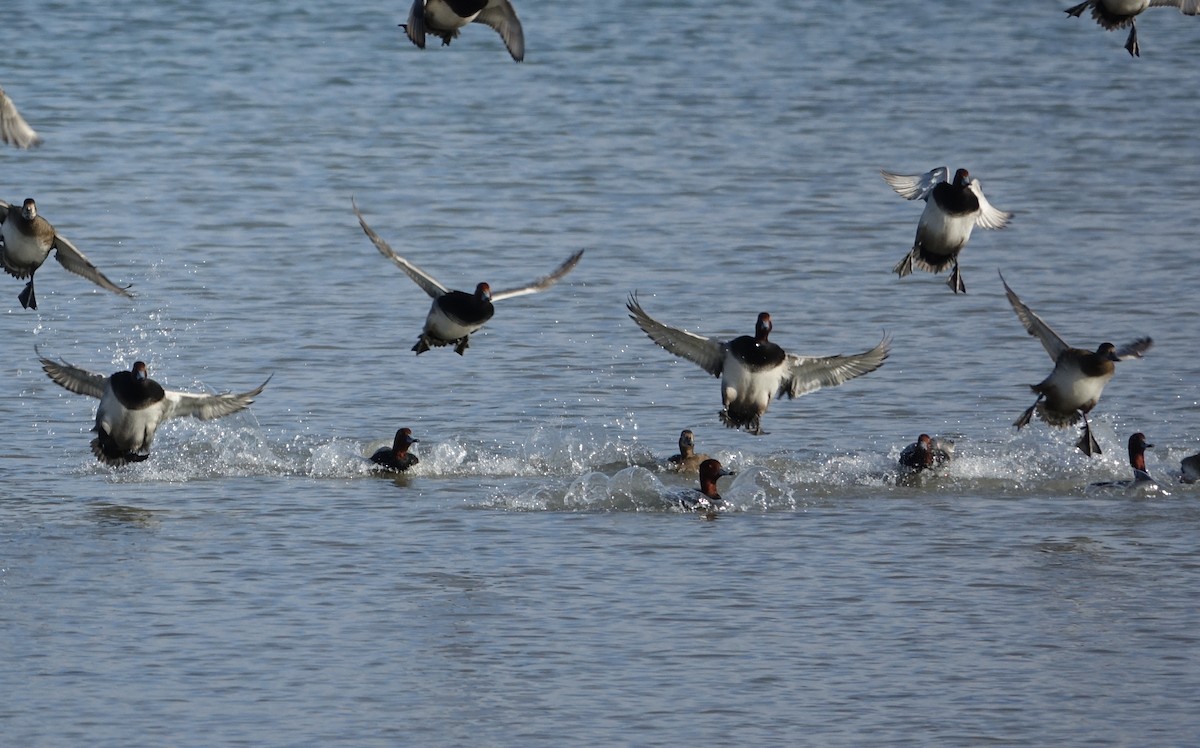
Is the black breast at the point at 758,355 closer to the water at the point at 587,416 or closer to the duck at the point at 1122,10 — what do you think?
the water at the point at 587,416

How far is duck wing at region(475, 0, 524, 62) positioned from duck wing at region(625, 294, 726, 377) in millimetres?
1884

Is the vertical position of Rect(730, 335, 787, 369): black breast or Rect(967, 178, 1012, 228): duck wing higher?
Rect(967, 178, 1012, 228): duck wing

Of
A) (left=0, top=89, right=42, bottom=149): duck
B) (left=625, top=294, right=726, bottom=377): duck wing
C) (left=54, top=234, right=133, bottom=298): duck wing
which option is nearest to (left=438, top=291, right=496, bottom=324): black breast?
(left=625, top=294, right=726, bottom=377): duck wing

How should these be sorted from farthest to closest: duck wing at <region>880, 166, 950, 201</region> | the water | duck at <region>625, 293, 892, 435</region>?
duck at <region>625, 293, 892, 435</region> < duck wing at <region>880, 166, 950, 201</region> < the water

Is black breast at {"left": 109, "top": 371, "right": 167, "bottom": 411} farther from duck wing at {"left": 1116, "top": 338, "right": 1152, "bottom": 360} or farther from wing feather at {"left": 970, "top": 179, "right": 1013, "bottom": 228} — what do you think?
duck wing at {"left": 1116, "top": 338, "right": 1152, "bottom": 360}

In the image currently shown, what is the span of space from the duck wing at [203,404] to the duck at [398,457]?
1.40 metres

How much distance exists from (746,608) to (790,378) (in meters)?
3.01

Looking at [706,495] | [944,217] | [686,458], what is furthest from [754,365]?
[686,458]

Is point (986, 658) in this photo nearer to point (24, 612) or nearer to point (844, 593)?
point (844, 593)

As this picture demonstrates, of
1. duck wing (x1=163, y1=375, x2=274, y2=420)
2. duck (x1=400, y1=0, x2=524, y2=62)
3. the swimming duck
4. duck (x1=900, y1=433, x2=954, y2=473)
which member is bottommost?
duck wing (x1=163, y1=375, x2=274, y2=420)

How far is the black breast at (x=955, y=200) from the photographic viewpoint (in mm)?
14281

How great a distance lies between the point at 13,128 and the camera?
1227cm

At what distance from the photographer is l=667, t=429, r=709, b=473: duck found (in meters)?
16.2

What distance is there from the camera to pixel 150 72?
35.0 m
